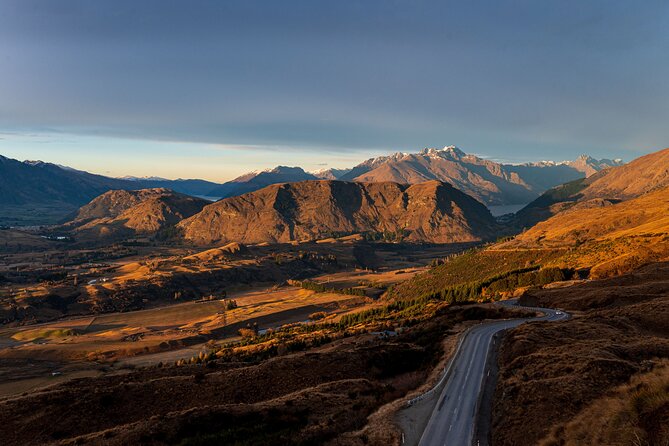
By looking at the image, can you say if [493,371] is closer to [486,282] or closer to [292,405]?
[292,405]

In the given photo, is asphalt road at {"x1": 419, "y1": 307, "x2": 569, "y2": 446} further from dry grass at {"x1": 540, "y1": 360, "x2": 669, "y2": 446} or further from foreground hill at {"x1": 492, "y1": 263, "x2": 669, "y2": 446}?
dry grass at {"x1": 540, "y1": 360, "x2": 669, "y2": 446}

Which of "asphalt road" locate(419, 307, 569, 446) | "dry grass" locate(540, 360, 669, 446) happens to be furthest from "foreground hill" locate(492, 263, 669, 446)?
"asphalt road" locate(419, 307, 569, 446)

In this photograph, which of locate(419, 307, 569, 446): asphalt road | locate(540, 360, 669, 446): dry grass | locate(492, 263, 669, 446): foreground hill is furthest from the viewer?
locate(419, 307, 569, 446): asphalt road

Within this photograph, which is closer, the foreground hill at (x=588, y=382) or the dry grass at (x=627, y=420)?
the dry grass at (x=627, y=420)

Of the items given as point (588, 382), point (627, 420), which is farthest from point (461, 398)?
point (627, 420)

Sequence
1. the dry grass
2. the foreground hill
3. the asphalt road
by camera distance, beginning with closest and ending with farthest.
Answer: the dry grass < the foreground hill < the asphalt road

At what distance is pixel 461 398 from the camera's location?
4500 centimetres

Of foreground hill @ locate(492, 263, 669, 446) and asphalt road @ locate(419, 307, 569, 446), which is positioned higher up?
foreground hill @ locate(492, 263, 669, 446)

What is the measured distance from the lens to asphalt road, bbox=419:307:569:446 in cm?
3559

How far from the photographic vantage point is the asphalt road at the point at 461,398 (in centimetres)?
3559

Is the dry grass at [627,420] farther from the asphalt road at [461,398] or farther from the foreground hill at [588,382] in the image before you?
the asphalt road at [461,398]

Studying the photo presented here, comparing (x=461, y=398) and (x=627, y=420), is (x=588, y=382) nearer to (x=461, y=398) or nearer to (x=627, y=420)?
(x=461, y=398)

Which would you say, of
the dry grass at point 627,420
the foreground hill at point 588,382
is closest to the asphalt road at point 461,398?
the foreground hill at point 588,382

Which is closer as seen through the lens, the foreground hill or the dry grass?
the dry grass
